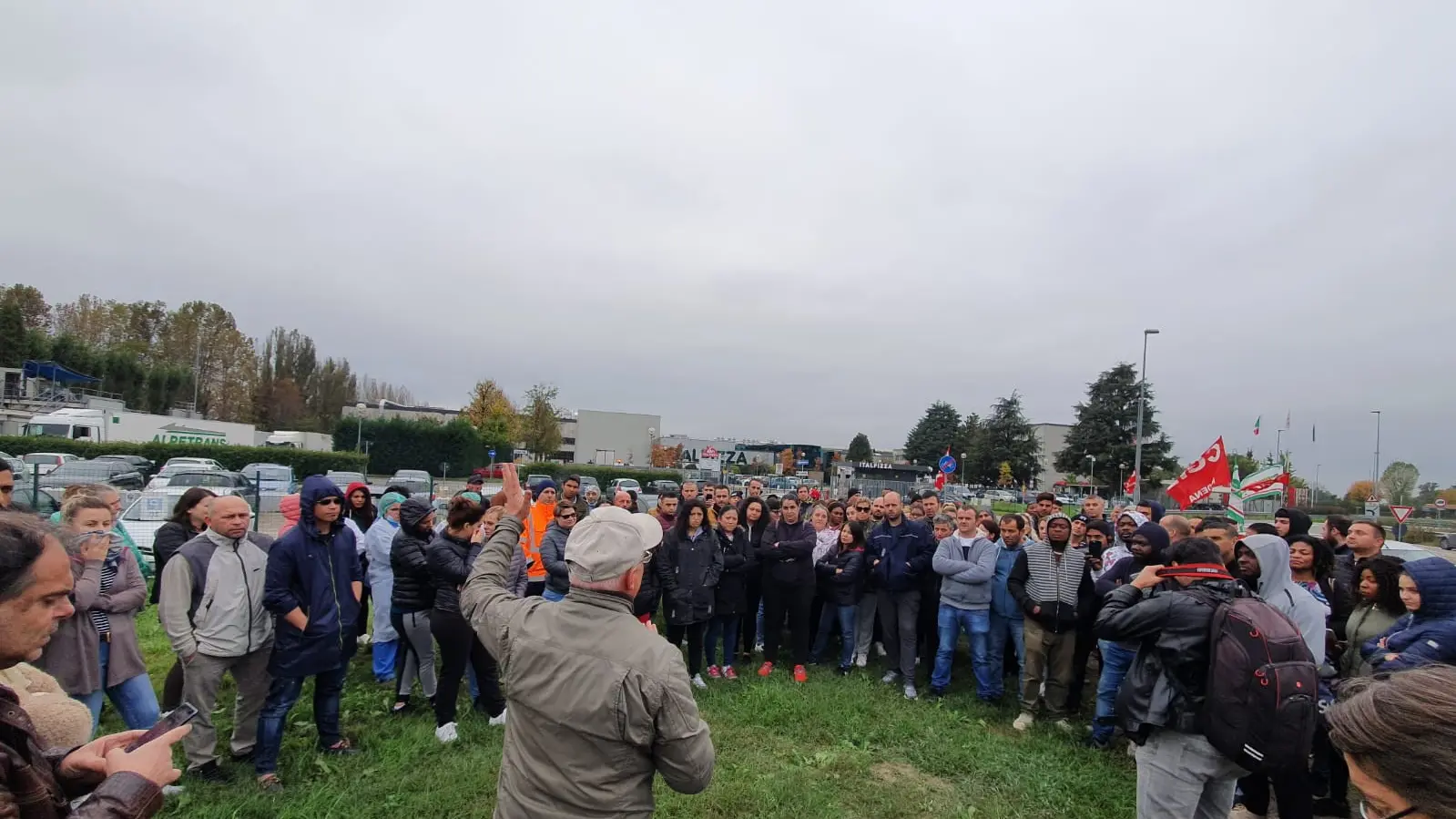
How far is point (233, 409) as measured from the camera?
5059 centimetres

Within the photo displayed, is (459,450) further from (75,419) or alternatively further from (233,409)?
(233,409)

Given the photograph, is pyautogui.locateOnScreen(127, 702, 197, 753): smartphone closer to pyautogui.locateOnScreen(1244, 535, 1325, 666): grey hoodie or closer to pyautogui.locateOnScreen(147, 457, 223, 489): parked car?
pyautogui.locateOnScreen(1244, 535, 1325, 666): grey hoodie

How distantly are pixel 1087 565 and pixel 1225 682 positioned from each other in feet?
11.5

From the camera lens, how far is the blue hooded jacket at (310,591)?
4.28m

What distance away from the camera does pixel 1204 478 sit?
34.8 feet

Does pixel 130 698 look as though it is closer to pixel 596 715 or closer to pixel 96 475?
pixel 596 715

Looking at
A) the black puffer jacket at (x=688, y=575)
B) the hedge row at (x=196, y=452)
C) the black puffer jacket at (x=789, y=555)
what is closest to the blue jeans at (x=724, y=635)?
the black puffer jacket at (x=688, y=575)

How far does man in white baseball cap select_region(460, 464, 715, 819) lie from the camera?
6.54ft

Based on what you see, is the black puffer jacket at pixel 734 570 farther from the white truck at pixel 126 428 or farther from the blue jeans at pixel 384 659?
the white truck at pixel 126 428

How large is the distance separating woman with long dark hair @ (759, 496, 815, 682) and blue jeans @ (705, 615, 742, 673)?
377 millimetres

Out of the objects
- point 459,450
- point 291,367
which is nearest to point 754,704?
point 459,450

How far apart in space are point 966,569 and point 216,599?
614cm

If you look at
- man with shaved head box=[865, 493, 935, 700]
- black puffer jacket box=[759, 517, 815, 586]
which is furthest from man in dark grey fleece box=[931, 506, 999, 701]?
black puffer jacket box=[759, 517, 815, 586]

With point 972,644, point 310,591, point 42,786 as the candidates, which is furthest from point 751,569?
point 42,786
